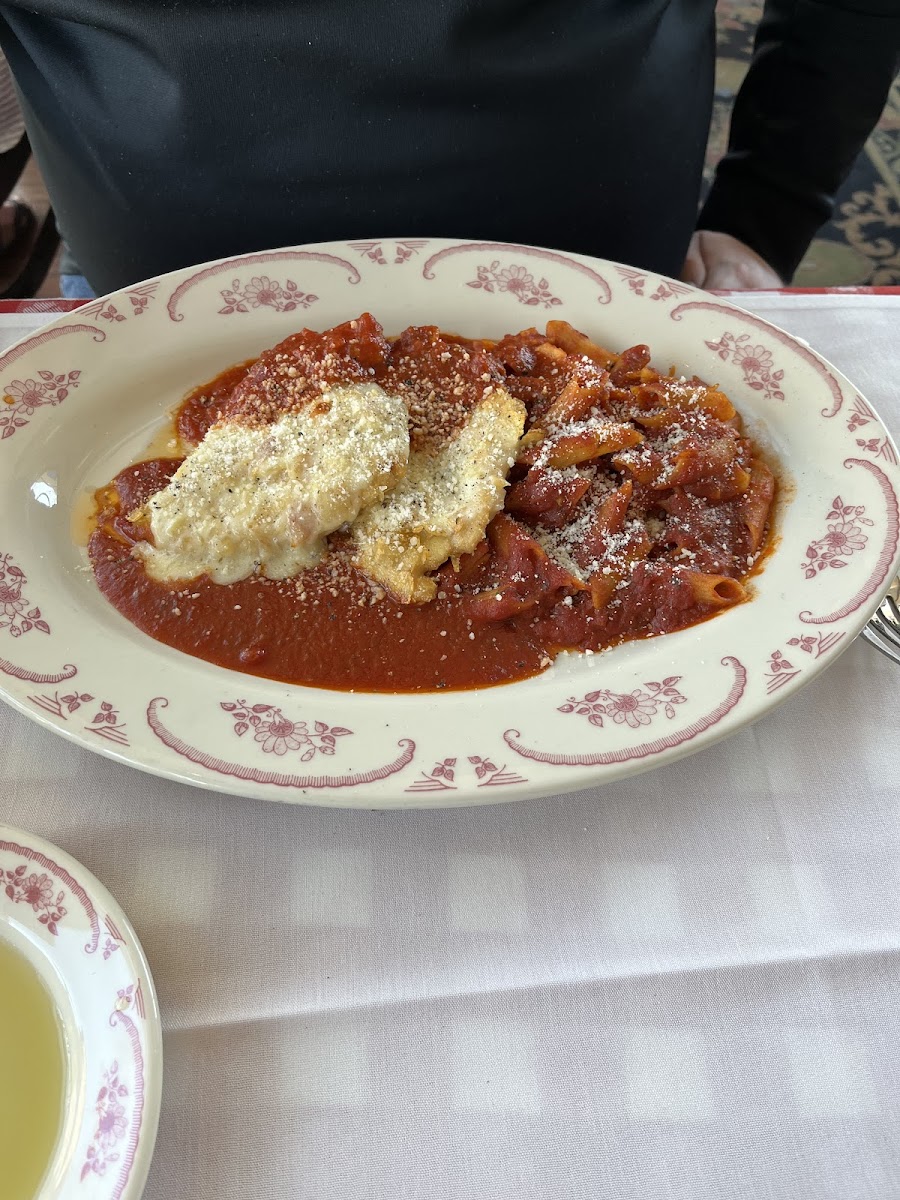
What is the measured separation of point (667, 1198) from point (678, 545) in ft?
3.19

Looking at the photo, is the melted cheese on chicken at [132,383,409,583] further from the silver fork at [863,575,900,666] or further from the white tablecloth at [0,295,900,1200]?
the silver fork at [863,575,900,666]

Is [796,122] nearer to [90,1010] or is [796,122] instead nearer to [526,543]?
[526,543]

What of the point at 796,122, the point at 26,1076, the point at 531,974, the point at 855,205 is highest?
the point at 796,122

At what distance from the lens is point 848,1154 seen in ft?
3.11

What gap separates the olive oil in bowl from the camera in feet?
2.80

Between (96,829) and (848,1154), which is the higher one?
(96,829)

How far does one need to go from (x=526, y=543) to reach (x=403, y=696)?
371mm

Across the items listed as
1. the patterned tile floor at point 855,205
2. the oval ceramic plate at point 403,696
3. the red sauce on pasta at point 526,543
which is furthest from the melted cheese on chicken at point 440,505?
the patterned tile floor at point 855,205

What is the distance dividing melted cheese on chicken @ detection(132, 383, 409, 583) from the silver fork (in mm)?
855

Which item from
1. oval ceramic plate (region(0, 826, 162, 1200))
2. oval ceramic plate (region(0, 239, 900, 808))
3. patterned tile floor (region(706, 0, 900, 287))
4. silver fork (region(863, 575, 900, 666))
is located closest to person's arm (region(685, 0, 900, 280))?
oval ceramic plate (region(0, 239, 900, 808))

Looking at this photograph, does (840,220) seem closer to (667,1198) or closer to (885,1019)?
(885,1019)

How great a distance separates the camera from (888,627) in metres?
1.43

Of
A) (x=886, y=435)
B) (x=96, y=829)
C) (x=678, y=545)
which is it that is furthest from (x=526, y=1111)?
(x=886, y=435)

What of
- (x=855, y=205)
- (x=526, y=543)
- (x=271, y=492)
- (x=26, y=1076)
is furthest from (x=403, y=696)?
(x=855, y=205)
